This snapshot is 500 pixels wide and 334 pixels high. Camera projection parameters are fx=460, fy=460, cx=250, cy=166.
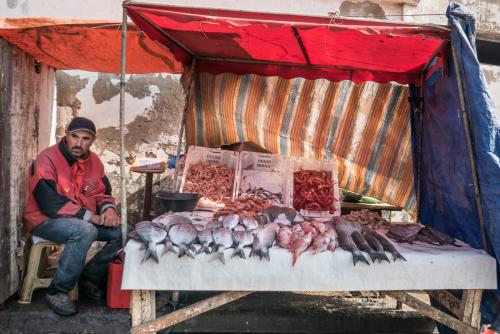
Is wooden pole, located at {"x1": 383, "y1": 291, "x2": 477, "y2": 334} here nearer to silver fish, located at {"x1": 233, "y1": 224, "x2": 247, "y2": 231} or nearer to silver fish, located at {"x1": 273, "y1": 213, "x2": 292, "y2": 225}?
silver fish, located at {"x1": 273, "y1": 213, "x2": 292, "y2": 225}

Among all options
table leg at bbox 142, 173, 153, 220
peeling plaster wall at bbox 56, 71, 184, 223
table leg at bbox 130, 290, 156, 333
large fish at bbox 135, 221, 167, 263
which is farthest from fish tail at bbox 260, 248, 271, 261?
peeling plaster wall at bbox 56, 71, 184, 223

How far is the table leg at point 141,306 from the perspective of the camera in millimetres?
3260

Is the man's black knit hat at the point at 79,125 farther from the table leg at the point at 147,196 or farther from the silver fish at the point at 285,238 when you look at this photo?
the silver fish at the point at 285,238

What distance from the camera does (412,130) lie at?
16.3 ft

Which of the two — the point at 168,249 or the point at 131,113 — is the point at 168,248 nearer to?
Answer: the point at 168,249

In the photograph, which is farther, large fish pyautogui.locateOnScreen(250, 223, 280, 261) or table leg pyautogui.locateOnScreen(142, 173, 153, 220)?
table leg pyautogui.locateOnScreen(142, 173, 153, 220)

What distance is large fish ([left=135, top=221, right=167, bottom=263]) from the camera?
3180 mm

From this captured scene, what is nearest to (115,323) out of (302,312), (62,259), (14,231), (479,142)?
(62,259)

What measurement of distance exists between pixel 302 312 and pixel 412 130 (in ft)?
7.46

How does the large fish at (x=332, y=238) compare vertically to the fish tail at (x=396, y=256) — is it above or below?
above

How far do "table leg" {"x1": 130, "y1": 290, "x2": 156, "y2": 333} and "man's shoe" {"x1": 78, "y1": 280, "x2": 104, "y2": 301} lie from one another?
1892 millimetres

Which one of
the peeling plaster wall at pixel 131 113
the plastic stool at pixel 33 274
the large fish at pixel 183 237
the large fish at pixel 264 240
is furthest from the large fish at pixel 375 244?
the peeling plaster wall at pixel 131 113

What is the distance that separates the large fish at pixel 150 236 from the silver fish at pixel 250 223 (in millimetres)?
633

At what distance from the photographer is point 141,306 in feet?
10.7
